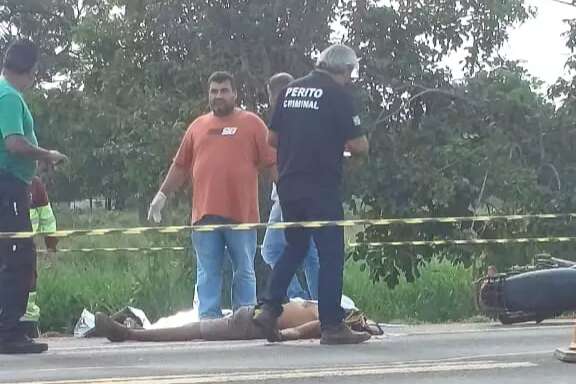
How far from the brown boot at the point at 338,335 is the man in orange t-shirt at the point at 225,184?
1.22m

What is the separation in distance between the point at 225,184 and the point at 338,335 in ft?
5.18

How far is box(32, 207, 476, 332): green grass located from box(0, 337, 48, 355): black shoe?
334 centimetres

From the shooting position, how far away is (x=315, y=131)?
25.3 ft

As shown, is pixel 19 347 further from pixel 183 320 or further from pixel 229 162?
pixel 229 162

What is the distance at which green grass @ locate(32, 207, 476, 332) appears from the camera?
11312 mm

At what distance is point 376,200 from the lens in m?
12.9

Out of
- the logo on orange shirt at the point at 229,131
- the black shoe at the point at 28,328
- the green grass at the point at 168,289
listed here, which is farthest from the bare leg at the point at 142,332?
the green grass at the point at 168,289

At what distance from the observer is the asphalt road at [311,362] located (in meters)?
6.29

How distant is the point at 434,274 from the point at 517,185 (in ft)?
4.21

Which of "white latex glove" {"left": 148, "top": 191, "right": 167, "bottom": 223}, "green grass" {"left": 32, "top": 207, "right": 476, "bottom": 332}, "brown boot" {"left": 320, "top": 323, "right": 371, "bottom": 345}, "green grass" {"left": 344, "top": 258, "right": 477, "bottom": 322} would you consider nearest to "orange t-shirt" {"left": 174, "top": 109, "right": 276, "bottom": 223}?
"white latex glove" {"left": 148, "top": 191, "right": 167, "bottom": 223}

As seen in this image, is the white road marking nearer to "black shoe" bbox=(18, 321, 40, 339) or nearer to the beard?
"black shoe" bbox=(18, 321, 40, 339)

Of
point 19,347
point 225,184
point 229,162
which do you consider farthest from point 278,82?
point 19,347

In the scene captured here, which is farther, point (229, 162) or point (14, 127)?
point (229, 162)

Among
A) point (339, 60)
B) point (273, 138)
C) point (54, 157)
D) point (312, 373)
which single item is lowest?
point (312, 373)
